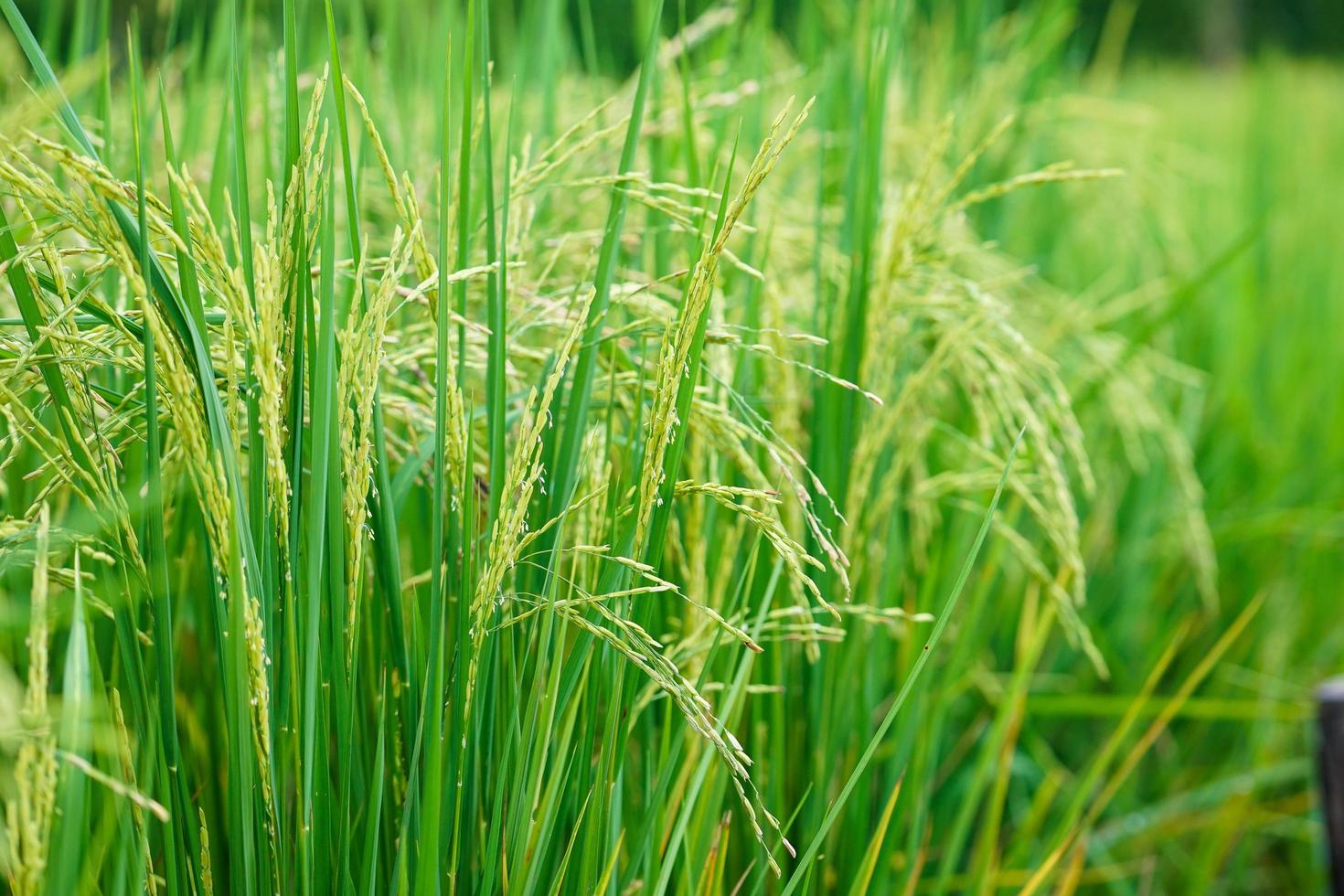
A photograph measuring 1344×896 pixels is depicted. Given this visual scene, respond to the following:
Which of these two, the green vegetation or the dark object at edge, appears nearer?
the green vegetation

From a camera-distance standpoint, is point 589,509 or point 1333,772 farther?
→ point 1333,772

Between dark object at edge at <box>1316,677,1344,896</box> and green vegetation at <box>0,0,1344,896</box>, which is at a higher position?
green vegetation at <box>0,0,1344,896</box>

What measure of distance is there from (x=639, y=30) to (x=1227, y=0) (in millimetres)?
16104

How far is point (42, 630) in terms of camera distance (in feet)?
1.39

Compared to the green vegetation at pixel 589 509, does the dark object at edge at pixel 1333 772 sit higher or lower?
lower

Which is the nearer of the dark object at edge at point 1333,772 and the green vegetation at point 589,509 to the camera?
the green vegetation at point 589,509

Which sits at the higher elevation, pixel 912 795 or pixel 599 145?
pixel 599 145

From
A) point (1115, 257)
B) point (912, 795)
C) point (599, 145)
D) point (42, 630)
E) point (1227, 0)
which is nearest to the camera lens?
point (42, 630)

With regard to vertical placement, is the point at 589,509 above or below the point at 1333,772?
above

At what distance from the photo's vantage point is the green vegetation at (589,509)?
1.73 feet

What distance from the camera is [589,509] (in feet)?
2.29

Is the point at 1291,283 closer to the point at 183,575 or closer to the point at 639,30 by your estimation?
the point at 639,30

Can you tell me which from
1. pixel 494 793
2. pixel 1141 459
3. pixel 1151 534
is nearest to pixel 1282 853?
pixel 1151 534

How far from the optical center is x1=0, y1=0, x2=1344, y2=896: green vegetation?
0.53 meters
